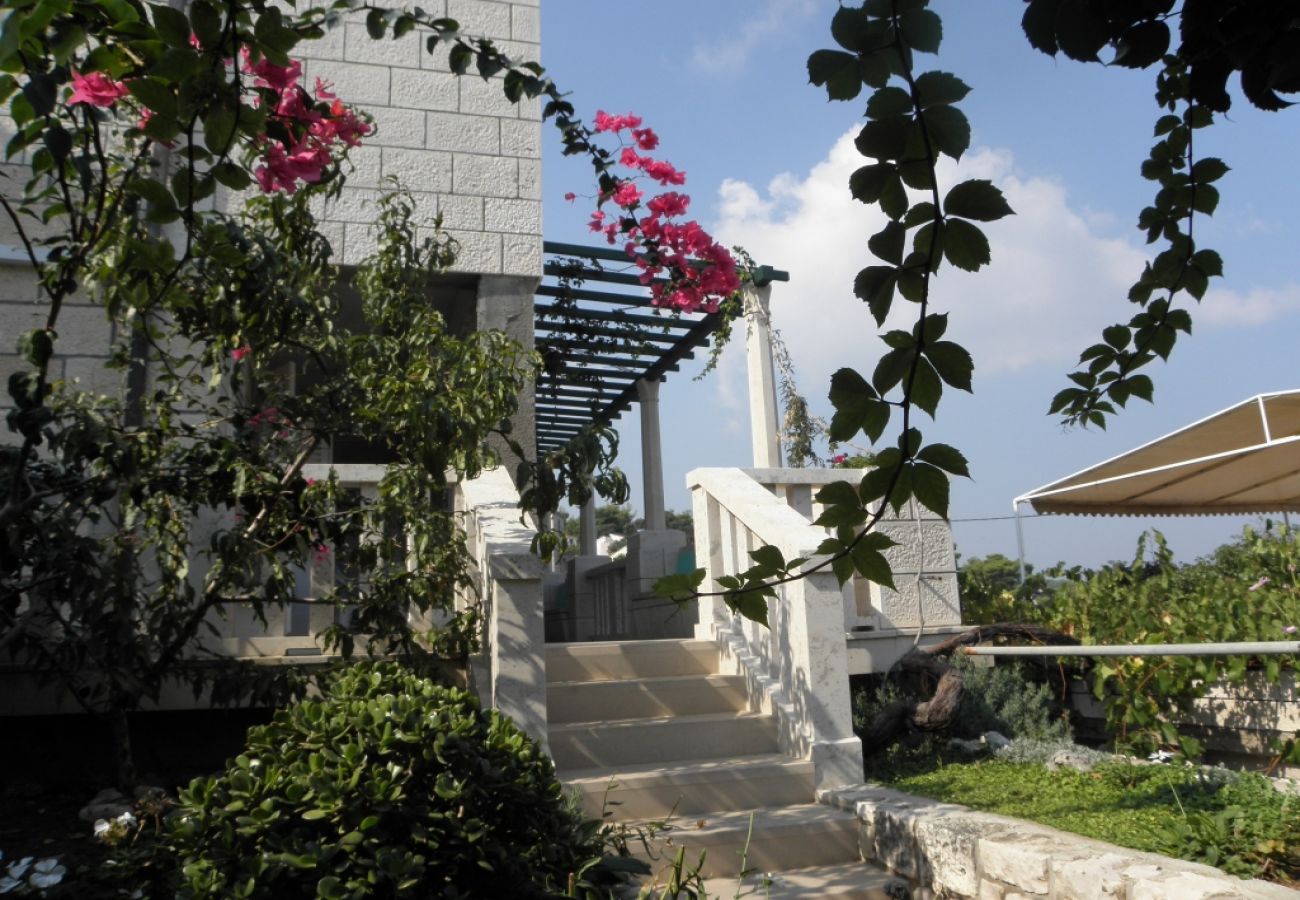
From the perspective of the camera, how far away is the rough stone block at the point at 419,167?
5.87 metres

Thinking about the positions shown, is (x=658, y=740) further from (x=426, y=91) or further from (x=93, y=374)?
(x=426, y=91)

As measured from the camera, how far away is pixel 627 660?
496cm

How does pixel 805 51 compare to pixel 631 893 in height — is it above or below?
above

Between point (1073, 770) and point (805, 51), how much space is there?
3.98 metres

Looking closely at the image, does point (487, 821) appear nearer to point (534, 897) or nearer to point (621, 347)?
point (534, 897)

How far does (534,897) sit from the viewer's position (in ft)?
7.93

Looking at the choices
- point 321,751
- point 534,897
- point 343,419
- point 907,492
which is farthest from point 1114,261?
point 343,419

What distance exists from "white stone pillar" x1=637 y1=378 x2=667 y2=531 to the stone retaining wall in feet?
19.6

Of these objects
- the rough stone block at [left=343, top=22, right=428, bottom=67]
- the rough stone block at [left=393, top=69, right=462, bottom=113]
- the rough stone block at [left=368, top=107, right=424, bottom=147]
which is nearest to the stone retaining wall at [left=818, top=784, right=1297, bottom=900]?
the rough stone block at [left=368, top=107, right=424, bottom=147]

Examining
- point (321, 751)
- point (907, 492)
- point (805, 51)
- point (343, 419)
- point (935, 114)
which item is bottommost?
point (321, 751)

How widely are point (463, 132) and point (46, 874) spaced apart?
15.2ft

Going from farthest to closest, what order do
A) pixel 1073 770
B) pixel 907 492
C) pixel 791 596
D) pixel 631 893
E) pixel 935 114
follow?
pixel 791 596, pixel 1073 770, pixel 631 893, pixel 907 492, pixel 935 114

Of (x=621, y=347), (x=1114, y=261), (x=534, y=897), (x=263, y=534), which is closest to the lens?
(x=1114, y=261)

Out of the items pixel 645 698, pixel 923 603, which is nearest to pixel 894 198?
pixel 645 698
